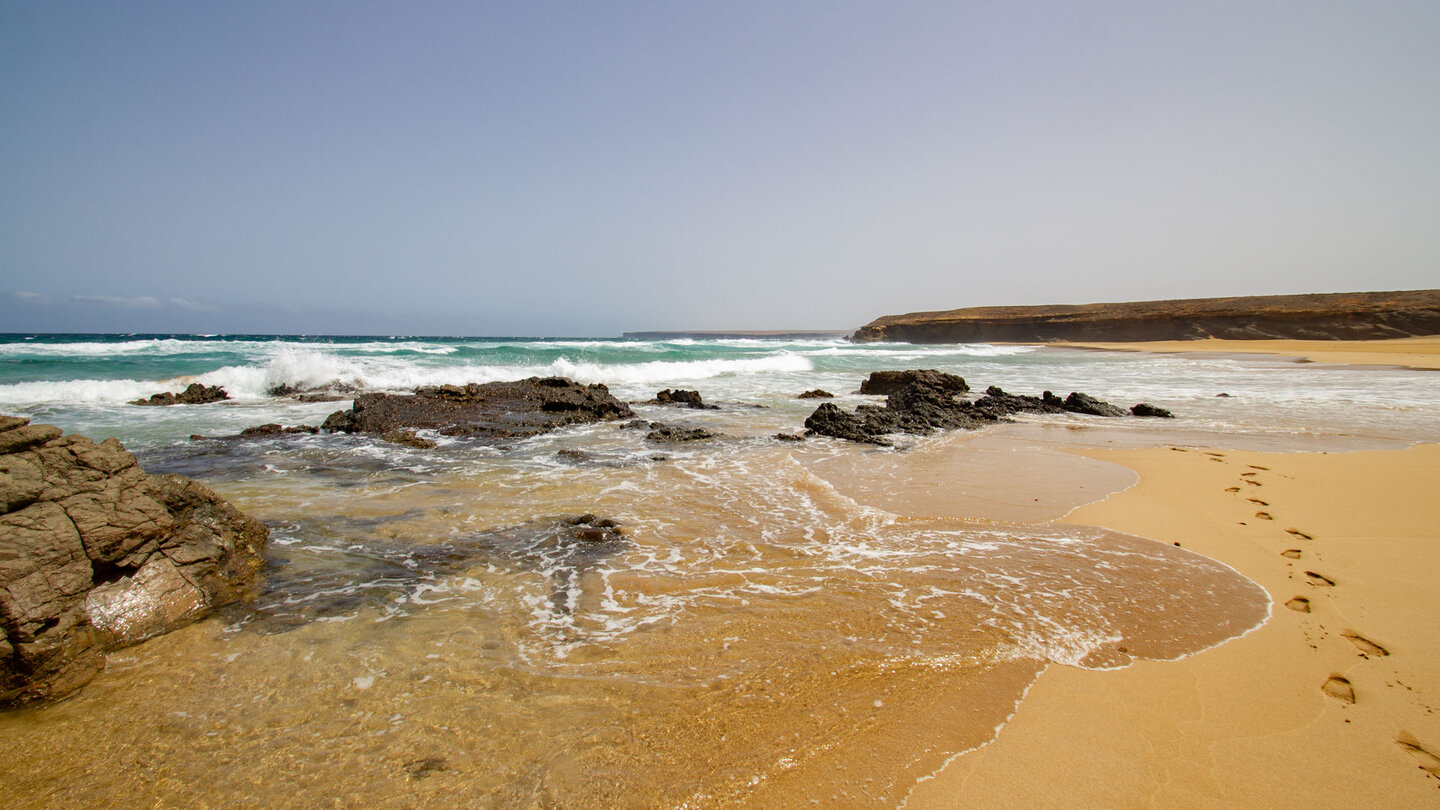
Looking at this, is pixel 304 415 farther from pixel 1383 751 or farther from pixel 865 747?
pixel 1383 751

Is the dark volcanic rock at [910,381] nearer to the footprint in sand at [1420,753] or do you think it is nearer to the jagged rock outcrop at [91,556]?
the footprint in sand at [1420,753]

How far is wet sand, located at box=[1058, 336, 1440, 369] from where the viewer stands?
24.1m

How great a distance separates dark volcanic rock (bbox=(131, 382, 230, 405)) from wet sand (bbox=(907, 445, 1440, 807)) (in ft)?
53.7

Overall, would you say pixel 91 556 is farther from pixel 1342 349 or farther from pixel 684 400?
pixel 1342 349

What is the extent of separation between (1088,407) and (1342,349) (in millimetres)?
33167

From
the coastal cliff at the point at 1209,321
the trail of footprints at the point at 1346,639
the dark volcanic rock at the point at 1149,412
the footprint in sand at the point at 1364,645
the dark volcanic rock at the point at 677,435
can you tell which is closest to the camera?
the trail of footprints at the point at 1346,639

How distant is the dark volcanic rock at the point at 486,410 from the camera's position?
31.2 feet

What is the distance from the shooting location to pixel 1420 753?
2211 millimetres

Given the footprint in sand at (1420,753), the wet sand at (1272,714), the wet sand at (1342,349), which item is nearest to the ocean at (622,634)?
the wet sand at (1272,714)

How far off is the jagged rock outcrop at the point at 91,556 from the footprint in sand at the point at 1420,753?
541 cm

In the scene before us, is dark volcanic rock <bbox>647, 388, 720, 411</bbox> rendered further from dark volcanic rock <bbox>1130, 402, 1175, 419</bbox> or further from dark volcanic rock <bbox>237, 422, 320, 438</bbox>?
dark volcanic rock <bbox>1130, 402, 1175, 419</bbox>

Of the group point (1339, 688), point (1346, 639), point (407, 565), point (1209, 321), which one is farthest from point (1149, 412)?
point (1209, 321)

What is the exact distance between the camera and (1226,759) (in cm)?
219

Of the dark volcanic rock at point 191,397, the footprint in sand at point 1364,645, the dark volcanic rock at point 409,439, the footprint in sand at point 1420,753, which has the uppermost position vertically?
the dark volcanic rock at point 191,397
